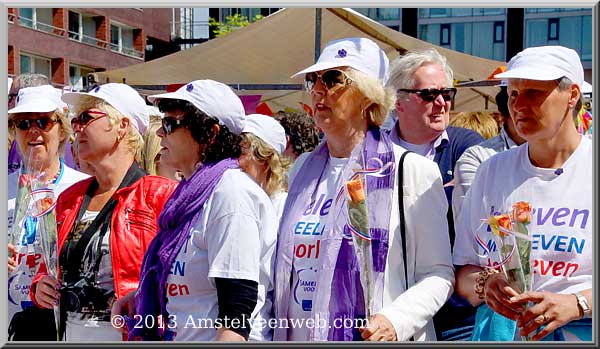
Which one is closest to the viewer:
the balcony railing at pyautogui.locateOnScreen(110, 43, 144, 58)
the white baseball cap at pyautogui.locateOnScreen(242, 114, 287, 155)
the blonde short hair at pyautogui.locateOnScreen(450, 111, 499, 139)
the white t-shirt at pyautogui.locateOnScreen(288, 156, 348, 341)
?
the white t-shirt at pyautogui.locateOnScreen(288, 156, 348, 341)

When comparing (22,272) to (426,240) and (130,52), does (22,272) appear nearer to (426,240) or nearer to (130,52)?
(426,240)

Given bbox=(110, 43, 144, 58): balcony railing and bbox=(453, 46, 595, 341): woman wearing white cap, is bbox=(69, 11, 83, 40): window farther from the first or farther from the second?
bbox=(453, 46, 595, 341): woman wearing white cap

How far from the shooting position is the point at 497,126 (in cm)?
546

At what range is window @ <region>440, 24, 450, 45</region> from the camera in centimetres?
3550

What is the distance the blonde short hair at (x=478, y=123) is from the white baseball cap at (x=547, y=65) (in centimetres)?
201

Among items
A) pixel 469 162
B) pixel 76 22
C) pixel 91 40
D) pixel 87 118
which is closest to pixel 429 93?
pixel 469 162

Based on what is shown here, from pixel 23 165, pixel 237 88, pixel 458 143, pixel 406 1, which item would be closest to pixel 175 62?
pixel 237 88

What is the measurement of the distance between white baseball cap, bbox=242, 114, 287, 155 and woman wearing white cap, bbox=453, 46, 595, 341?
200 centimetres

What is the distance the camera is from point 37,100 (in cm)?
456

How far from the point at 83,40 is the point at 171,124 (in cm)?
738

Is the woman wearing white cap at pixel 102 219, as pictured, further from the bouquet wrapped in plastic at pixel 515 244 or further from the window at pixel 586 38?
the window at pixel 586 38

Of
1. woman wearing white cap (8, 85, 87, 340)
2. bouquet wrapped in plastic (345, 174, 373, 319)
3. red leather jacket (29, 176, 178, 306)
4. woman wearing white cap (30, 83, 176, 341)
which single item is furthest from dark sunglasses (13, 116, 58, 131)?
bouquet wrapped in plastic (345, 174, 373, 319)

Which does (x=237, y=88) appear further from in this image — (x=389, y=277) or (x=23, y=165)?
(x=389, y=277)

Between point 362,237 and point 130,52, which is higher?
point 130,52
